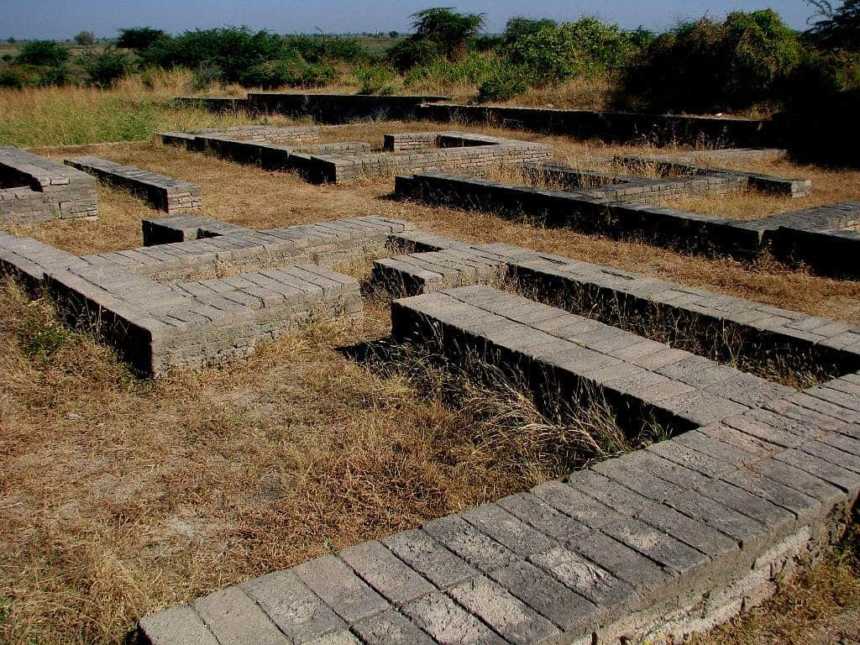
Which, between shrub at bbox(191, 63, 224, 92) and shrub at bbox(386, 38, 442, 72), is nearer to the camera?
A: shrub at bbox(191, 63, 224, 92)

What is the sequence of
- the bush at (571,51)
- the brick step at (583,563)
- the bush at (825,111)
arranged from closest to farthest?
the brick step at (583,563), the bush at (825,111), the bush at (571,51)

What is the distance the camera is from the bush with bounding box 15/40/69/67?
124 feet

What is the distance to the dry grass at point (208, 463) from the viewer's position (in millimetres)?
2910

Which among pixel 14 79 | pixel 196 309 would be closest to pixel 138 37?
pixel 14 79

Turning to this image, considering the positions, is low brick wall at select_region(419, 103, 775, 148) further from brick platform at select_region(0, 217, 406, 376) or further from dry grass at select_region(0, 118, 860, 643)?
dry grass at select_region(0, 118, 860, 643)

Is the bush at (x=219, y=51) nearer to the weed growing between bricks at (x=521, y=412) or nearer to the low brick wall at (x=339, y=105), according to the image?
the low brick wall at (x=339, y=105)

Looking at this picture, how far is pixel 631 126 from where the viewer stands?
1521cm

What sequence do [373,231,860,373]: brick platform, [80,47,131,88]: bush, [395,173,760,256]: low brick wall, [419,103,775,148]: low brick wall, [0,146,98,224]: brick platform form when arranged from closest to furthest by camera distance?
[373,231,860,373]: brick platform
[395,173,760,256]: low brick wall
[0,146,98,224]: brick platform
[419,103,775,148]: low brick wall
[80,47,131,88]: bush

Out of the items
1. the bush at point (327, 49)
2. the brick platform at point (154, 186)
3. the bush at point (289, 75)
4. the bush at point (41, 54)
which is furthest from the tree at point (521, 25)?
the brick platform at point (154, 186)

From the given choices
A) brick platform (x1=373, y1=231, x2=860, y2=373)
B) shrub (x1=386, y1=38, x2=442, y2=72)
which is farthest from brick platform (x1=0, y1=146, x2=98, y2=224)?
shrub (x1=386, y1=38, x2=442, y2=72)

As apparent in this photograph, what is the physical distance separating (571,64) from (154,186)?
43.8ft

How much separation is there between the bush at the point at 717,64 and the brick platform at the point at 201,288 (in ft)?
36.5

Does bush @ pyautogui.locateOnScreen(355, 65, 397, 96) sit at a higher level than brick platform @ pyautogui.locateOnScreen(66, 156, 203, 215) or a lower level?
higher

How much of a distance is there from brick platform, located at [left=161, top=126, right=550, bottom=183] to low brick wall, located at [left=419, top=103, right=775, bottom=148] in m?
2.35
